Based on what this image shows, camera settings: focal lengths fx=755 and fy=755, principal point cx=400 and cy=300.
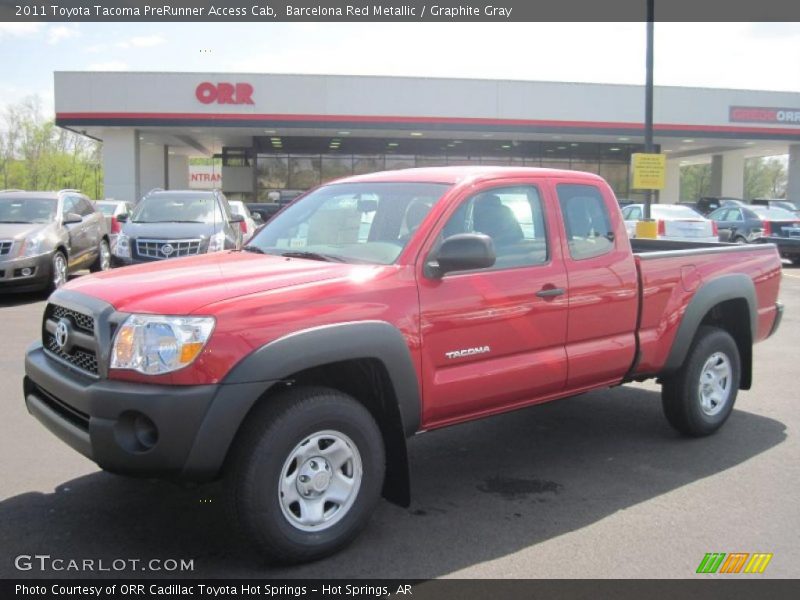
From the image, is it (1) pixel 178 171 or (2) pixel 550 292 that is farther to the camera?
(1) pixel 178 171

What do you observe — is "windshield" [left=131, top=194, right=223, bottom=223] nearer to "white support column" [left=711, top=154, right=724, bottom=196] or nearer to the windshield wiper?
the windshield wiper

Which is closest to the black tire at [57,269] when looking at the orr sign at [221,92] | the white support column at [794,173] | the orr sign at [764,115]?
the orr sign at [221,92]

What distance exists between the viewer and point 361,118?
3020cm

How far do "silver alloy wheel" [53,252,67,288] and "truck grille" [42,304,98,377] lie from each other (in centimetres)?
848

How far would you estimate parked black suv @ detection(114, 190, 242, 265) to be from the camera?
1198 cm

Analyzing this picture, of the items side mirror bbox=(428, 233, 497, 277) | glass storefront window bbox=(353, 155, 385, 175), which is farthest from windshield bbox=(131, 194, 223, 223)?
glass storefront window bbox=(353, 155, 385, 175)

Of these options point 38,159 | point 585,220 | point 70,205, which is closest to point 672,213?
point 70,205

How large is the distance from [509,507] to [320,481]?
125cm

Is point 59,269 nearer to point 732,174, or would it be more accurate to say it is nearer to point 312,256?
point 312,256

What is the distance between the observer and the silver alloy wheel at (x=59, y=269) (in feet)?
38.4

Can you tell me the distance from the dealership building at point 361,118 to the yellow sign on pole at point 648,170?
622 inches

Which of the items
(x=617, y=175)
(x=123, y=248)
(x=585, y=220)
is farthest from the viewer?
(x=617, y=175)

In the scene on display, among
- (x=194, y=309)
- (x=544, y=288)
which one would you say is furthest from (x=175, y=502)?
(x=544, y=288)

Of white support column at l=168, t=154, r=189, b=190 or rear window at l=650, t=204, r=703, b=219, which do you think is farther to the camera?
white support column at l=168, t=154, r=189, b=190
